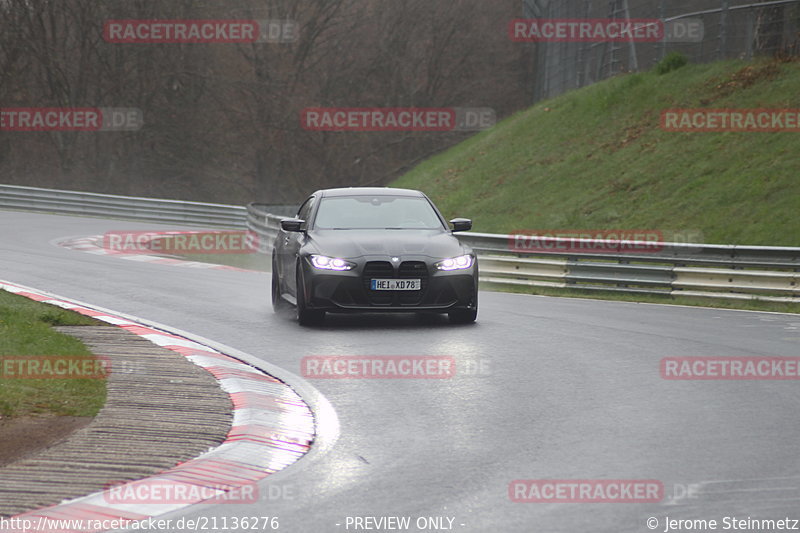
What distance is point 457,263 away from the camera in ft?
42.0

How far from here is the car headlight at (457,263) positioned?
1268 centimetres

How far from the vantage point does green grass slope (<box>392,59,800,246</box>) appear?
24.2 meters

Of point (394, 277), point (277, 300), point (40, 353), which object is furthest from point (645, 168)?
point (40, 353)

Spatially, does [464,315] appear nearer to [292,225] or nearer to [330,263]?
[330,263]

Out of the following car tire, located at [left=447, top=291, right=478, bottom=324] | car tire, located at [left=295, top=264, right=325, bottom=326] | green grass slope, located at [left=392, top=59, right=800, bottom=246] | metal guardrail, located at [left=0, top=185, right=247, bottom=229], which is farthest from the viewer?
metal guardrail, located at [left=0, top=185, right=247, bottom=229]

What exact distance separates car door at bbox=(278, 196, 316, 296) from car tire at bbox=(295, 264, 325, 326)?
0.28m

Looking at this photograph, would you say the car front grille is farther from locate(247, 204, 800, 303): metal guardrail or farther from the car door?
locate(247, 204, 800, 303): metal guardrail

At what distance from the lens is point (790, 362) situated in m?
10.6

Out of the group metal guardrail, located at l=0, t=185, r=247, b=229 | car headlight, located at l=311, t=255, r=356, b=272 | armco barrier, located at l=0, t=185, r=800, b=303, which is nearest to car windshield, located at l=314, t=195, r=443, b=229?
car headlight, located at l=311, t=255, r=356, b=272

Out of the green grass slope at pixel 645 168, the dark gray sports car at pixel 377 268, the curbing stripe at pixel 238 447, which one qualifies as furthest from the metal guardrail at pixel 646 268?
the curbing stripe at pixel 238 447

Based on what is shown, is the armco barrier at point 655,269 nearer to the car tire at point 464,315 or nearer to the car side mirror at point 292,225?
the car tire at point 464,315

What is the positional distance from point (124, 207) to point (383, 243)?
2538 cm

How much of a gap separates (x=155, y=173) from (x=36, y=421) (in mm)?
46622

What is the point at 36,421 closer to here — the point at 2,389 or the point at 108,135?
the point at 2,389
